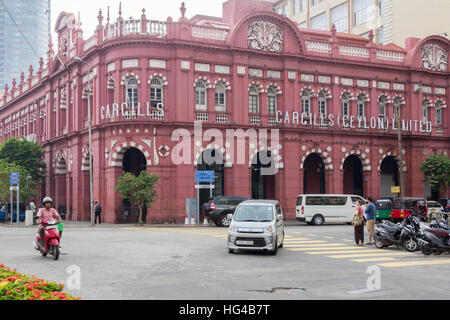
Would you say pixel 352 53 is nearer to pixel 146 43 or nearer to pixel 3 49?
pixel 146 43

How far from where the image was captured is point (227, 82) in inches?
1575

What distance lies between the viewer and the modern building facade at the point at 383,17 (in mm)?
52312

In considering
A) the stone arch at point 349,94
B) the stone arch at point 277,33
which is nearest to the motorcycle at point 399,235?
the stone arch at point 277,33

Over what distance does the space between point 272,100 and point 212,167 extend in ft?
22.9

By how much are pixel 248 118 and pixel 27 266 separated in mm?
27162

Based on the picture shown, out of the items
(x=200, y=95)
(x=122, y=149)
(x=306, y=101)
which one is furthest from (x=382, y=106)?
(x=122, y=149)

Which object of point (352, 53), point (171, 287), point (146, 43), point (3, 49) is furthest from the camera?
point (3, 49)

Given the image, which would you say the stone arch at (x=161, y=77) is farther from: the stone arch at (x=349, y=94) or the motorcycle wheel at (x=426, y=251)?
the motorcycle wheel at (x=426, y=251)

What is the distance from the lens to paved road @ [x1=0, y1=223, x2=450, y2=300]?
1108 centimetres

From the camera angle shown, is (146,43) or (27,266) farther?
(146,43)

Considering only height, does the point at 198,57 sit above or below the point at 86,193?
above

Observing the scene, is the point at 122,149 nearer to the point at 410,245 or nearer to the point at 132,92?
the point at 132,92

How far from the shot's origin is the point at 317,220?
36531 millimetres

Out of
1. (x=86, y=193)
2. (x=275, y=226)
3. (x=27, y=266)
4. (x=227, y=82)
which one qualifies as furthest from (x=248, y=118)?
(x=27, y=266)
